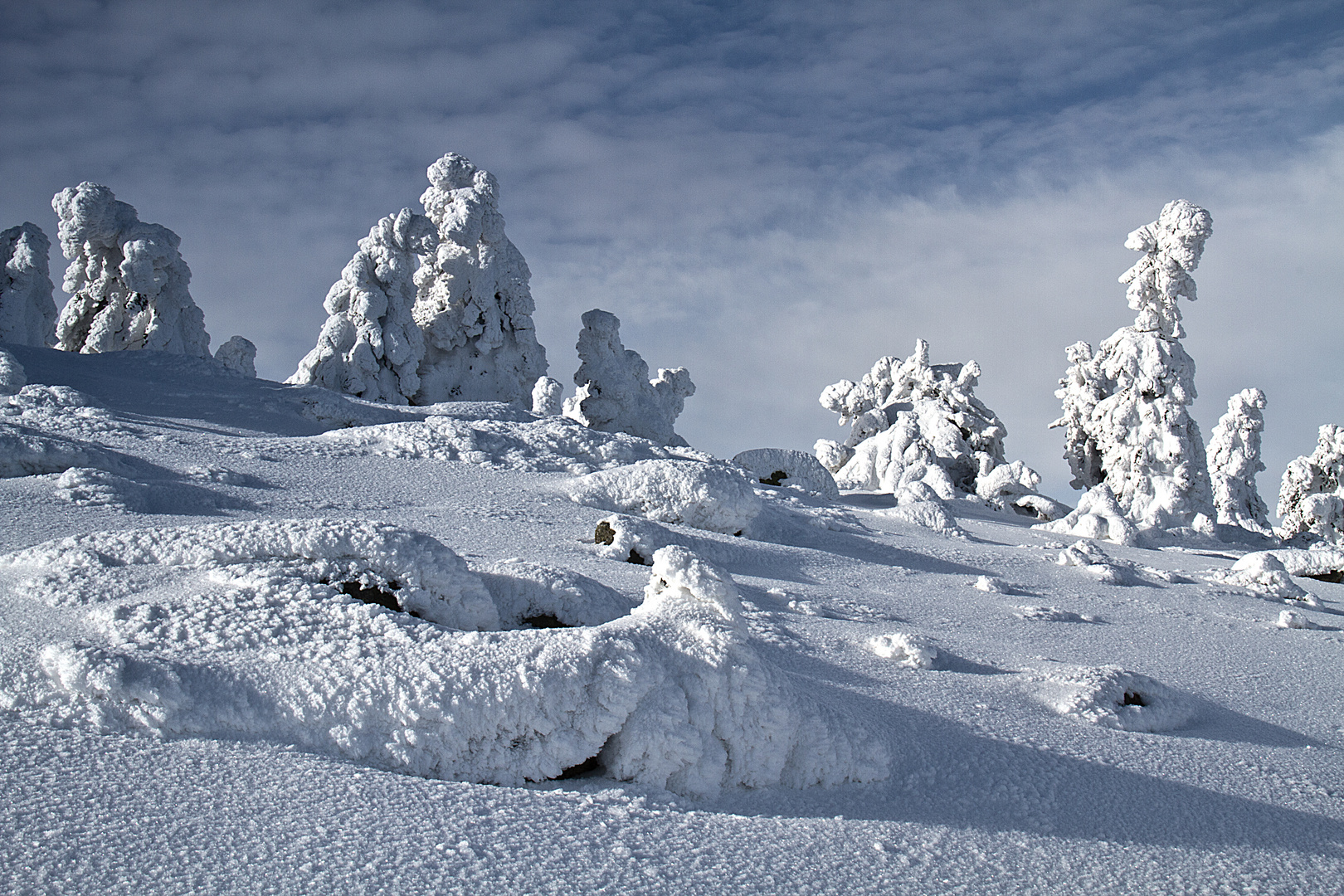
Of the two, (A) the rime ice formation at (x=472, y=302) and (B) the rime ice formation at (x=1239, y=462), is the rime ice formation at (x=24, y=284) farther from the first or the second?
(B) the rime ice formation at (x=1239, y=462)

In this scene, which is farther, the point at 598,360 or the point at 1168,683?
the point at 598,360

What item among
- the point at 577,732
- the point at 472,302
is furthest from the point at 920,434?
the point at 577,732

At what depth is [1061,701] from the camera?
16.4ft

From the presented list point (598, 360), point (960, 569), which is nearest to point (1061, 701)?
point (960, 569)

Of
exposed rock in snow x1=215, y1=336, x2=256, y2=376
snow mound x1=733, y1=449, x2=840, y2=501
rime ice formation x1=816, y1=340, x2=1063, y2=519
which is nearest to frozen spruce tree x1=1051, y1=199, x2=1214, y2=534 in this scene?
rime ice formation x1=816, y1=340, x2=1063, y2=519

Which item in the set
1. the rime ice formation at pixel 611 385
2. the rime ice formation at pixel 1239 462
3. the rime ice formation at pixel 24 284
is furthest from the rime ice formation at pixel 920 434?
the rime ice formation at pixel 24 284

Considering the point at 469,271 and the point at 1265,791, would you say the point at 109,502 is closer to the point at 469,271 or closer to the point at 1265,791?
the point at 1265,791

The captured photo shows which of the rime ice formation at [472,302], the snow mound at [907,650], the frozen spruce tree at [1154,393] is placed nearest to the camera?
the snow mound at [907,650]

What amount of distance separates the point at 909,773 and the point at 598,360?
808 inches

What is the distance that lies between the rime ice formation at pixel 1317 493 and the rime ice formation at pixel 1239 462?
124 cm

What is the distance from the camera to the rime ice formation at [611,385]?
78.2 feet

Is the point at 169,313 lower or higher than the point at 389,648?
higher

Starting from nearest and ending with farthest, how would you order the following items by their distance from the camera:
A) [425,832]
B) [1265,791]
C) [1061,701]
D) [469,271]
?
[425,832], [1265,791], [1061,701], [469,271]

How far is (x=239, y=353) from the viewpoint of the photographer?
28438 mm
